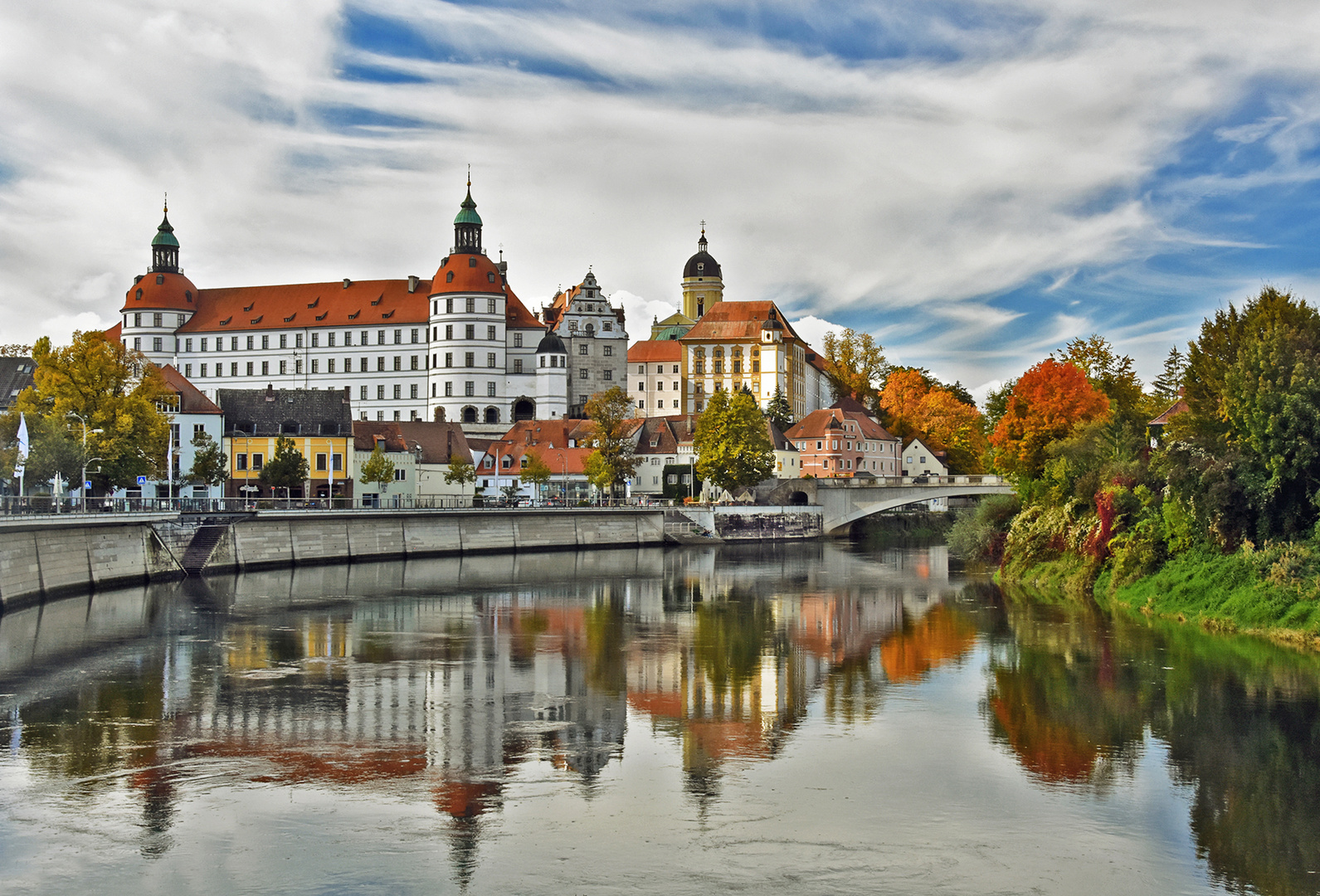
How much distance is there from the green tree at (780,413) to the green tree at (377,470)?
40.0m

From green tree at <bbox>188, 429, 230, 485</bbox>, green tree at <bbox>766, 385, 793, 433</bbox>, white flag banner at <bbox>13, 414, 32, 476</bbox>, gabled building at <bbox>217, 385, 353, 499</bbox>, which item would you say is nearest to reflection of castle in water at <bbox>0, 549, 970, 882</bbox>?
white flag banner at <bbox>13, 414, 32, 476</bbox>

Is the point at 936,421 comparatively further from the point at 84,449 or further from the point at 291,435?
the point at 84,449

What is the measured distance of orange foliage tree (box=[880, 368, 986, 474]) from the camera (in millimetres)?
121000

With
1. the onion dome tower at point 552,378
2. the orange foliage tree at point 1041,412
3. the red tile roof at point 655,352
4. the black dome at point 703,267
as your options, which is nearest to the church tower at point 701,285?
the black dome at point 703,267

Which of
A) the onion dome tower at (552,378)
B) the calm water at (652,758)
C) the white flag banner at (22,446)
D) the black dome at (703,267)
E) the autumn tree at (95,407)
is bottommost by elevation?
the calm water at (652,758)

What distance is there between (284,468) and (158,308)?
62.8 meters

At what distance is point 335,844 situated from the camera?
1541 centimetres

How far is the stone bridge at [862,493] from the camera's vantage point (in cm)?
8031

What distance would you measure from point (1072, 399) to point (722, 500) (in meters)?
40.2

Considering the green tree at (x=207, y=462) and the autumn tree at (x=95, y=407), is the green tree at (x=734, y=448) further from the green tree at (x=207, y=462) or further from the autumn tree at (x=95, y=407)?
the autumn tree at (x=95, y=407)

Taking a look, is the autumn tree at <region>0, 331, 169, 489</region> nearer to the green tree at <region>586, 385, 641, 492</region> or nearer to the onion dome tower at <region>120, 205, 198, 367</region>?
the green tree at <region>586, 385, 641, 492</region>

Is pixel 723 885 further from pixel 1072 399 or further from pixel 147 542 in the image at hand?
pixel 1072 399

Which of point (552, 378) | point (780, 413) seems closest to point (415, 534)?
point (552, 378)

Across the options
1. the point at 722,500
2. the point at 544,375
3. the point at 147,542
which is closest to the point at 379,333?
the point at 544,375
